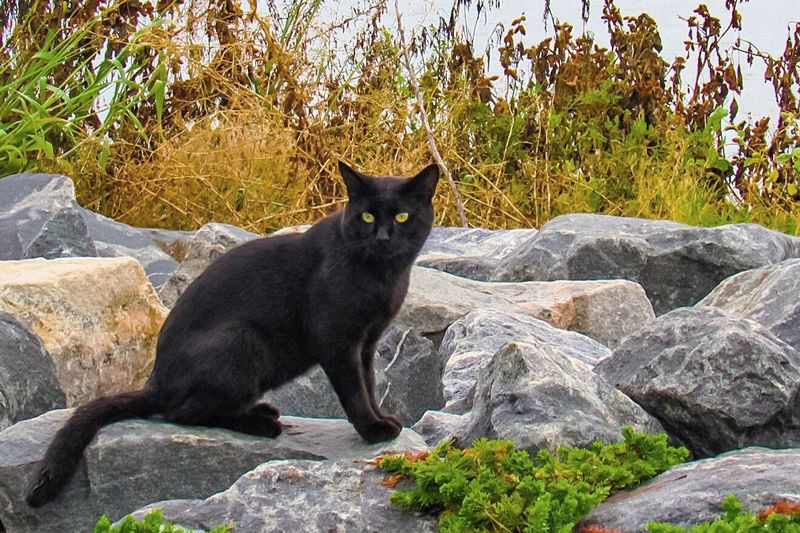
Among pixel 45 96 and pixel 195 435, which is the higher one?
pixel 45 96

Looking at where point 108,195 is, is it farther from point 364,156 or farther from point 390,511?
point 390,511

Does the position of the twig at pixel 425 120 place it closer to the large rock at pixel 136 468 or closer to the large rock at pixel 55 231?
the large rock at pixel 55 231

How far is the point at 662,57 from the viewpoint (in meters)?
10.4

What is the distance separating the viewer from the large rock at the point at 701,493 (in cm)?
301

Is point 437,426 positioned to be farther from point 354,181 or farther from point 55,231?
point 55,231

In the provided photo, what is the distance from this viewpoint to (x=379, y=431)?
4055 millimetres

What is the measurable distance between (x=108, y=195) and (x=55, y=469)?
18.8 ft

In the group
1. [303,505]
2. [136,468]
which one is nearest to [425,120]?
[136,468]

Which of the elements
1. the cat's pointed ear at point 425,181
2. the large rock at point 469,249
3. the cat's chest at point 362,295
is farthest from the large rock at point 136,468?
the large rock at point 469,249

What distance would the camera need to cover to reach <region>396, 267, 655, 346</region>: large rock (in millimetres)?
5969

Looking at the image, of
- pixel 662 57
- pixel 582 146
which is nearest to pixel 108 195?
pixel 582 146

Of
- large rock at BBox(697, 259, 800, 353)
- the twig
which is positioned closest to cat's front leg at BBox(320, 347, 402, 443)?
large rock at BBox(697, 259, 800, 353)

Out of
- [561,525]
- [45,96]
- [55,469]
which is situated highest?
[45,96]

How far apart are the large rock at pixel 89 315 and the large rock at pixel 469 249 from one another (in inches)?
Answer: 94.1
